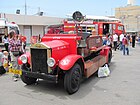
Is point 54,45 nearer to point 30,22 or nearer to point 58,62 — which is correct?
point 58,62

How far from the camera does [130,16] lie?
63625 millimetres

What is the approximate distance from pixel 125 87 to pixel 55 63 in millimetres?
2476

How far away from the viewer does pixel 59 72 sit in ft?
18.8

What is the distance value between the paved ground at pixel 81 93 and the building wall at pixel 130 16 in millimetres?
53579

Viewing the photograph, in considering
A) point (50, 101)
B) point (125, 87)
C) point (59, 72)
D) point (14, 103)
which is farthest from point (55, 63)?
point (125, 87)

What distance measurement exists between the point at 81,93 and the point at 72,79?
20.5 inches

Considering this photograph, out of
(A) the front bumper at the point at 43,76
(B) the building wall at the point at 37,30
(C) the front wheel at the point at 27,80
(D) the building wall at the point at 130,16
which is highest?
(D) the building wall at the point at 130,16

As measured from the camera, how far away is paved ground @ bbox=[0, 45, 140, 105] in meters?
5.03

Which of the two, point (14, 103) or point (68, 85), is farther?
point (68, 85)

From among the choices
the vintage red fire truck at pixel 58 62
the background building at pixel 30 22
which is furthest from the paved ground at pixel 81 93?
→ the background building at pixel 30 22

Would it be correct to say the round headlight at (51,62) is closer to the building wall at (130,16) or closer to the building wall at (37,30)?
the building wall at (37,30)

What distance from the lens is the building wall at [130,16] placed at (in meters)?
59.4

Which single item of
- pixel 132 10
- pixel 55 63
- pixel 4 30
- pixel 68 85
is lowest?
pixel 68 85

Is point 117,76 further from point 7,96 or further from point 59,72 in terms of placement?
point 7,96
